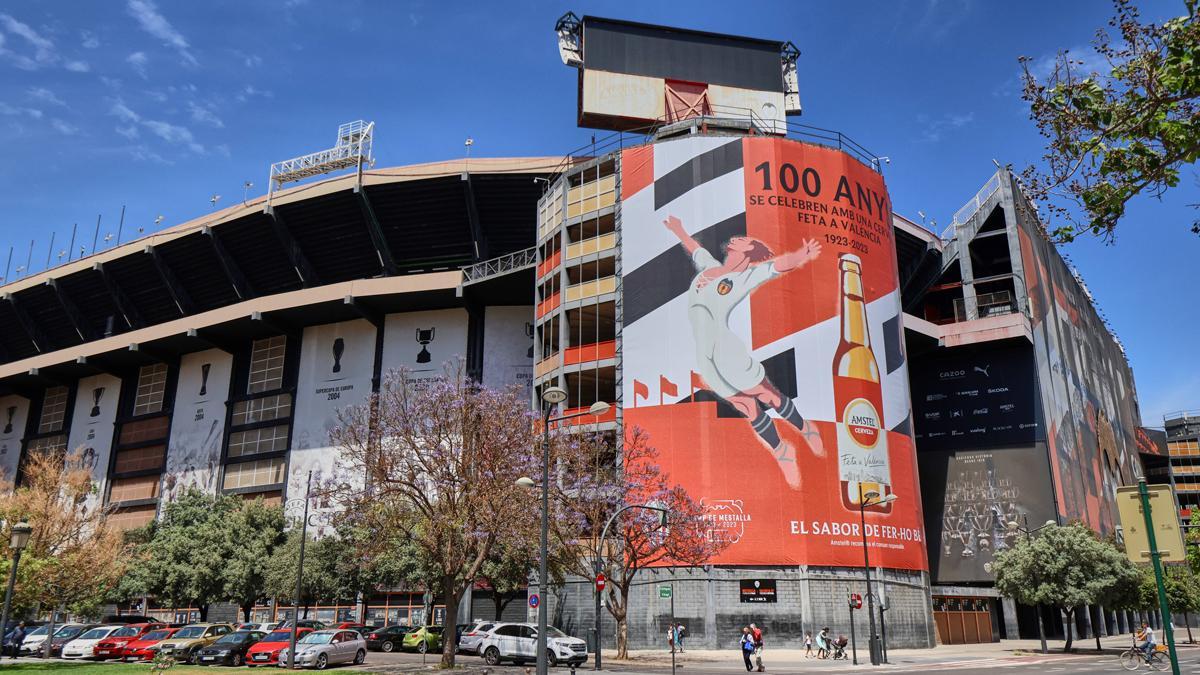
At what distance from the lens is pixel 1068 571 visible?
158ft

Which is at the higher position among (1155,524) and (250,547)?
(250,547)

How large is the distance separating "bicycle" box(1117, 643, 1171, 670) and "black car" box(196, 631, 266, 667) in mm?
33973

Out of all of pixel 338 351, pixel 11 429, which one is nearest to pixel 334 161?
pixel 338 351

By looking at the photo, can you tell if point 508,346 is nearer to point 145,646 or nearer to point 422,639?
point 422,639

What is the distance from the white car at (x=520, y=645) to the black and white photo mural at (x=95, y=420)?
56.4m

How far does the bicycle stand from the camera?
1270 inches

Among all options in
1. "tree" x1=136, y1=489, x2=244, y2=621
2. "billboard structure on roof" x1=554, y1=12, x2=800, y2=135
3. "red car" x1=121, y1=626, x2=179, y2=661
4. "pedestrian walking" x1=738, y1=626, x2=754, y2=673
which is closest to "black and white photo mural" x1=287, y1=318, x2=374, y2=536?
"tree" x1=136, y1=489, x2=244, y2=621

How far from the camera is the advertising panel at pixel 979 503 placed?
64125mm

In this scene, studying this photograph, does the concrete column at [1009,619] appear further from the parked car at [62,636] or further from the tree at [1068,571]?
the parked car at [62,636]

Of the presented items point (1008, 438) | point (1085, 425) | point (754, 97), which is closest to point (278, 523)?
point (754, 97)

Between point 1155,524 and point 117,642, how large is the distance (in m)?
44.0

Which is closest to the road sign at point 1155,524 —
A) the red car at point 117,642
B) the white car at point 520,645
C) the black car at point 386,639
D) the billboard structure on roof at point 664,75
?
the white car at point 520,645

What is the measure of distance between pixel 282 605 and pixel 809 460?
4020 centimetres

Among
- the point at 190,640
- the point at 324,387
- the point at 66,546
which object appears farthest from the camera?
the point at 324,387
